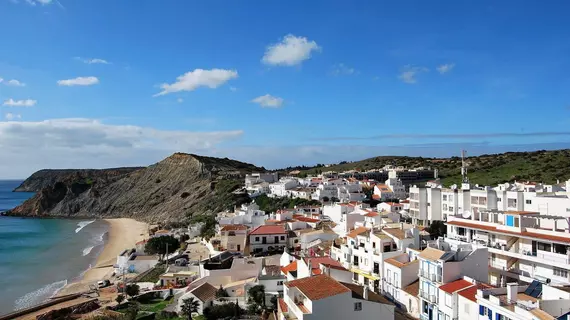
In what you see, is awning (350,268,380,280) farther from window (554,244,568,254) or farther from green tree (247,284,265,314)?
window (554,244,568,254)

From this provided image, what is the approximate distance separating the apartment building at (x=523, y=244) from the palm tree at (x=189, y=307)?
15.1 m

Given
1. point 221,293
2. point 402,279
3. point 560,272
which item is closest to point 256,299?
point 221,293

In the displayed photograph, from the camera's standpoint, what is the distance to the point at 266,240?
131 ft

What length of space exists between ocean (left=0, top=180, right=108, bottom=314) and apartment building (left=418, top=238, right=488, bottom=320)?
89.4 ft

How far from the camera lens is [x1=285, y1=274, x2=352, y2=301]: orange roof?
1819cm

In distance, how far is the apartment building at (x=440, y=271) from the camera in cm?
1992

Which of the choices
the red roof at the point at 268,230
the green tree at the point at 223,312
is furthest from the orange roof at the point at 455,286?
the red roof at the point at 268,230

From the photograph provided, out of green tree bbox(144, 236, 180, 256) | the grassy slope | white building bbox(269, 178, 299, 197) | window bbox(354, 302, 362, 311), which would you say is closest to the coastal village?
window bbox(354, 302, 362, 311)

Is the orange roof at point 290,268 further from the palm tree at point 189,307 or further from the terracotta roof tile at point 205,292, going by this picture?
the palm tree at point 189,307

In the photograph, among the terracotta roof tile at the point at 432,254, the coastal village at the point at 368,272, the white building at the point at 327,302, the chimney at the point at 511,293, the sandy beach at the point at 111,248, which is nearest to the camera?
the chimney at the point at 511,293

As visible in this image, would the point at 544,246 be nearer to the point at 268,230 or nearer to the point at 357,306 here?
the point at 357,306

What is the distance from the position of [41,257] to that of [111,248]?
843cm

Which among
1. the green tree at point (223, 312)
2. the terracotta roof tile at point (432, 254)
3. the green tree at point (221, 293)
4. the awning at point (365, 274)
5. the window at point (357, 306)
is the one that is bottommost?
the green tree at point (223, 312)

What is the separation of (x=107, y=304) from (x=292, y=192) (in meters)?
46.6
